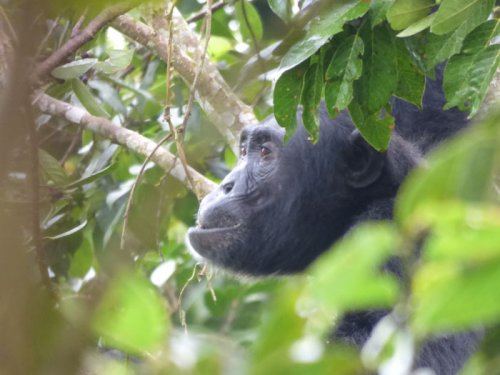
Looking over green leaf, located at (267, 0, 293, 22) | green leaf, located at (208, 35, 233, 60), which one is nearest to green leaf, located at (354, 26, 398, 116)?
green leaf, located at (267, 0, 293, 22)

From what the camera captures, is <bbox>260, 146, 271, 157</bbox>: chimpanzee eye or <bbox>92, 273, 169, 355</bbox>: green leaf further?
<bbox>260, 146, 271, 157</bbox>: chimpanzee eye

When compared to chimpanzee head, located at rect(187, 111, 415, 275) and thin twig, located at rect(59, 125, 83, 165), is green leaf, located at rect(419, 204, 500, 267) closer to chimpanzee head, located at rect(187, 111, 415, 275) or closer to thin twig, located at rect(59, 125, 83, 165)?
chimpanzee head, located at rect(187, 111, 415, 275)

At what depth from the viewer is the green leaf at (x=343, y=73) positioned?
2.59m

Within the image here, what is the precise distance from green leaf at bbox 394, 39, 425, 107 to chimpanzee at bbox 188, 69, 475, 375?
0.83 m

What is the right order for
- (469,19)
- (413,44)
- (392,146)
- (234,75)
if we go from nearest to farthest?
(469,19) < (413,44) < (392,146) < (234,75)

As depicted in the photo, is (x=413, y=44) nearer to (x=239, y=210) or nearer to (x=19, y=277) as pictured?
(x=239, y=210)

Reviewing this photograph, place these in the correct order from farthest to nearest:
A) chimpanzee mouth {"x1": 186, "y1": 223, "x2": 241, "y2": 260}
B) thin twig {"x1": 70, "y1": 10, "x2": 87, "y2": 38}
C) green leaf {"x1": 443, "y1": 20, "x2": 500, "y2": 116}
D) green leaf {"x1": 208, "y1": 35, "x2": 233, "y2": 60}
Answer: green leaf {"x1": 208, "y1": 35, "x2": 233, "y2": 60}
chimpanzee mouth {"x1": 186, "y1": 223, "x2": 241, "y2": 260}
thin twig {"x1": 70, "y1": 10, "x2": 87, "y2": 38}
green leaf {"x1": 443, "y1": 20, "x2": 500, "y2": 116}

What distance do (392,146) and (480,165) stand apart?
2.90 metres

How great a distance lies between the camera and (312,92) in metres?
2.75

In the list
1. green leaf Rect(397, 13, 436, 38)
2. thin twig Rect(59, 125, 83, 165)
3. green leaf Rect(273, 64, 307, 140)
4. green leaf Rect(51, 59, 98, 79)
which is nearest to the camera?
green leaf Rect(397, 13, 436, 38)

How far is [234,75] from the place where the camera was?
4.43m

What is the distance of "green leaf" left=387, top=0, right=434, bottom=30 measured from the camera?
100 inches

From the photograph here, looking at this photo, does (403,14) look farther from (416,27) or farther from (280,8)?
(280,8)

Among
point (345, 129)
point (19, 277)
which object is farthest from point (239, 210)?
point (19, 277)
